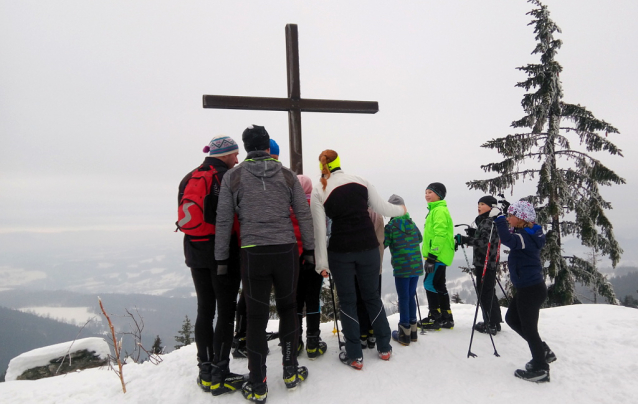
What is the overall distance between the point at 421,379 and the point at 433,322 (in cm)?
168

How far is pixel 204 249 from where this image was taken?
347 centimetres

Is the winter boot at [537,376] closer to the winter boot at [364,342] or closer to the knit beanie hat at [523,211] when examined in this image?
the knit beanie hat at [523,211]

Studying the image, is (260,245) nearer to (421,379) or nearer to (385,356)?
(385,356)

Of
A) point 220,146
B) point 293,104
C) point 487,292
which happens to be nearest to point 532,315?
point 487,292

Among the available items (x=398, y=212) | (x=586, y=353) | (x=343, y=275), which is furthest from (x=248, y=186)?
(x=586, y=353)

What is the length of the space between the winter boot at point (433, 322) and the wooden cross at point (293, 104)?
330 cm

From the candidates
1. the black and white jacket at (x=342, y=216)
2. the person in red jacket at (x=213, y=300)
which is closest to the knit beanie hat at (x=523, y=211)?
the black and white jacket at (x=342, y=216)

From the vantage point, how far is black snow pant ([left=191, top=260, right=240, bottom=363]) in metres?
3.53

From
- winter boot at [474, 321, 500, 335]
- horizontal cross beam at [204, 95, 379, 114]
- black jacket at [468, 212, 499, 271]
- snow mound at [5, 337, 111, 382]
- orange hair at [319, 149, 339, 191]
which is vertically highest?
horizontal cross beam at [204, 95, 379, 114]

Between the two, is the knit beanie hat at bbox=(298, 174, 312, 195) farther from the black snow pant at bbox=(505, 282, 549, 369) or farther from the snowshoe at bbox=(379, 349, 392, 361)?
the black snow pant at bbox=(505, 282, 549, 369)

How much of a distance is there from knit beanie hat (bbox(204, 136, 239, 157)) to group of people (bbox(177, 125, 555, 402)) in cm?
1

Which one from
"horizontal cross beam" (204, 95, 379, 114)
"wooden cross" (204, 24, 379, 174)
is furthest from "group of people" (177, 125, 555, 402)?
"horizontal cross beam" (204, 95, 379, 114)

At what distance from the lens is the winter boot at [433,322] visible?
538 centimetres

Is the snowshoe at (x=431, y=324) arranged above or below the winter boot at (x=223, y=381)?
below
